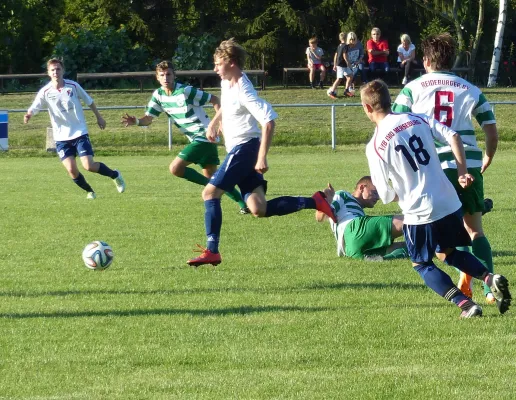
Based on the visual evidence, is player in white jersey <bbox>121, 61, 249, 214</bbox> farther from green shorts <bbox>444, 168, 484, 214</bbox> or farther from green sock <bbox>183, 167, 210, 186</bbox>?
green shorts <bbox>444, 168, 484, 214</bbox>

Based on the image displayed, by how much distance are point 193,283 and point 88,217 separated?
4.53m

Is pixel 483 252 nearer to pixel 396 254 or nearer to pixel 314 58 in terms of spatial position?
pixel 396 254

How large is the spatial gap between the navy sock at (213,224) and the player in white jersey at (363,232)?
3.33ft

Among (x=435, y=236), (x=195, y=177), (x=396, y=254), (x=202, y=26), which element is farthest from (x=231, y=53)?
(x=202, y=26)

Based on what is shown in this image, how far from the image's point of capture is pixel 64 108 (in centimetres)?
1312

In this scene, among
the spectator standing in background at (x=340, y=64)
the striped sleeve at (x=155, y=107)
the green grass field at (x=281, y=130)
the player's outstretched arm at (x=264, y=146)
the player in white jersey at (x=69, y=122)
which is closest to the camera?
the player's outstretched arm at (x=264, y=146)

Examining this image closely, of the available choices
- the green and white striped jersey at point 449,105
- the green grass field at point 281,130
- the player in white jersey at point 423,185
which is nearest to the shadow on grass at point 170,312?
the player in white jersey at point 423,185

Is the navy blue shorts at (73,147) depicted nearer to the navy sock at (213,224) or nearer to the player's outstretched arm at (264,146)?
the navy sock at (213,224)

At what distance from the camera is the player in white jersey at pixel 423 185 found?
211 inches

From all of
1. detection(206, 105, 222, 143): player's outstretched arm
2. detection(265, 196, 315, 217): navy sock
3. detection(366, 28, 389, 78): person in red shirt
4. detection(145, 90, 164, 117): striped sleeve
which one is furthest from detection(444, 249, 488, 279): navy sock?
detection(366, 28, 389, 78): person in red shirt

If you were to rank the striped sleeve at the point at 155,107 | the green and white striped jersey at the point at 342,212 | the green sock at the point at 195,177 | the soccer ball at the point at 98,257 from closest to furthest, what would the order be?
the soccer ball at the point at 98,257, the green and white striped jersey at the point at 342,212, the striped sleeve at the point at 155,107, the green sock at the point at 195,177

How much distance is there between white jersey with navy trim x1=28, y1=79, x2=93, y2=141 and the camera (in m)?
13.1

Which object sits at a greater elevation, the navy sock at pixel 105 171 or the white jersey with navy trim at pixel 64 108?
the white jersey with navy trim at pixel 64 108

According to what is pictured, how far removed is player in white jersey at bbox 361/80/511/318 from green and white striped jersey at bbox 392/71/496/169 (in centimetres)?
59
